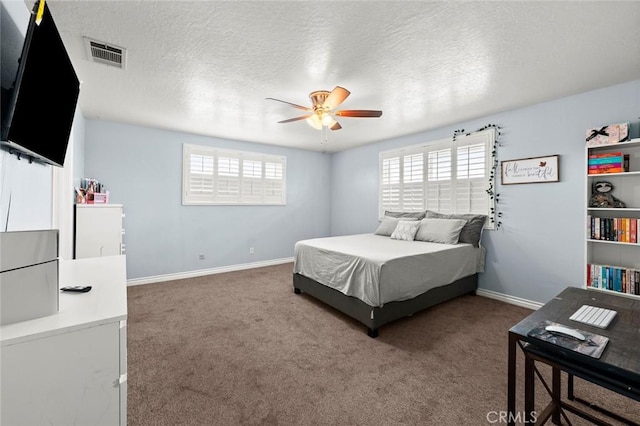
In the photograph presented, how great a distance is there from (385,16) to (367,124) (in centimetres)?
229

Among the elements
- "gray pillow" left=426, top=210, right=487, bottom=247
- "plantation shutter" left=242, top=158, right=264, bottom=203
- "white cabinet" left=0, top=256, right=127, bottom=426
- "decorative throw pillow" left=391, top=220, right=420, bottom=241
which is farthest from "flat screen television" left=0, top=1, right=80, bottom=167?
"gray pillow" left=426, top=210, right=487, bottom=247

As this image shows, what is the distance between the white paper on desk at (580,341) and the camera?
1032mm

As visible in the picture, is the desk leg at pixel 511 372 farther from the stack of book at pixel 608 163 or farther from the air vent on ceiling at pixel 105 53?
the air vent on ceiling at pixel 105 53

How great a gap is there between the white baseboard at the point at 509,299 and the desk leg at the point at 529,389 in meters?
2.55

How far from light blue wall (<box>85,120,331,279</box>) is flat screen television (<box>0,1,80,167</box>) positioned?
2641 millimetres

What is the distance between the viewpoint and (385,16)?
174cm

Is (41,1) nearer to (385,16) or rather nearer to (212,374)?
(385,16)

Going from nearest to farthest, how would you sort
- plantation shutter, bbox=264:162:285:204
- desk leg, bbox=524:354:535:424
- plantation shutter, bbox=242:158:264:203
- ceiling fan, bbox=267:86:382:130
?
desk leg, bbox=524:354:535:424, ceiling fan, bbox=267:86:382:130, plantation shutter, bbox=242:158:264:203, plantation shutter, bbox=264:162:285:204

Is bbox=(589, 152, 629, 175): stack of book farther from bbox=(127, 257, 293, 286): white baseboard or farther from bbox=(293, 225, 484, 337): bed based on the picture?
bbox=(127, 257, 293, 286): white baseboard

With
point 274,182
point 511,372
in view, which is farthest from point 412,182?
point 511,372

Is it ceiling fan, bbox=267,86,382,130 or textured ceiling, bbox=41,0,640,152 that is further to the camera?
ceiling fan, bbox=267,86,382,130

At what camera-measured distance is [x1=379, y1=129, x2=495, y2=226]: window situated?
372 centimetres

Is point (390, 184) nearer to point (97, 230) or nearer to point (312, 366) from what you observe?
point (312, 366)

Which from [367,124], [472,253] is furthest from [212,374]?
[367,124]
